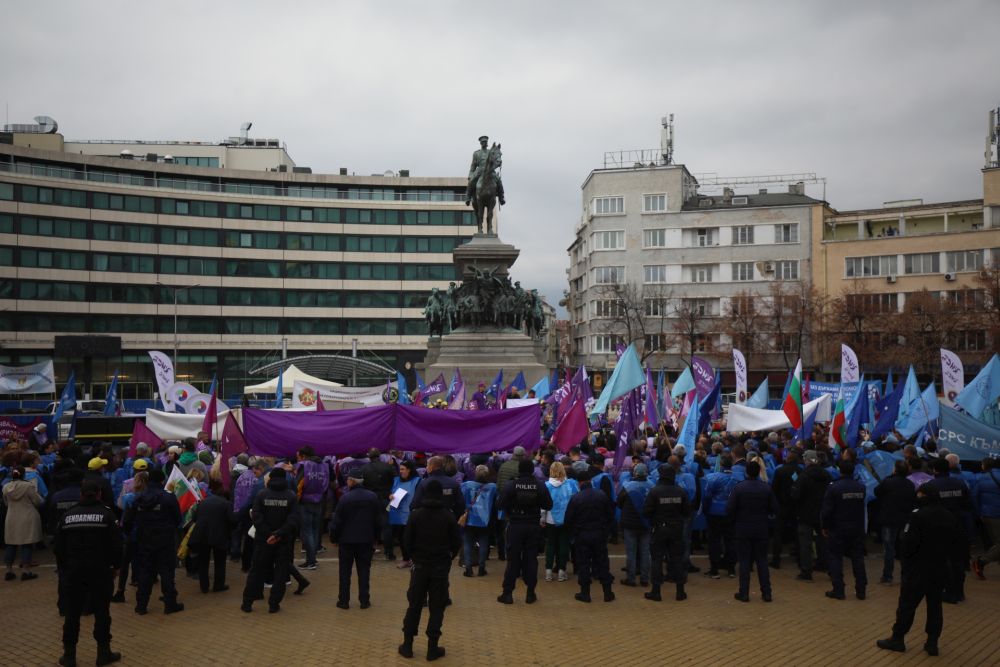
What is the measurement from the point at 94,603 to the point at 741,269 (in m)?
63.1

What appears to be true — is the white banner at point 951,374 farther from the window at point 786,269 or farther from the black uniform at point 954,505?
the window at point 786,269

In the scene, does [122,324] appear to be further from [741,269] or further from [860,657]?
[860,657]

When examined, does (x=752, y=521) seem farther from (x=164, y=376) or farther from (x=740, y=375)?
(x=164, y=376)

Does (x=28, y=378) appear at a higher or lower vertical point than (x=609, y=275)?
lower

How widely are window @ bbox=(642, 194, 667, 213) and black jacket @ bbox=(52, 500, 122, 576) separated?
2473 inches

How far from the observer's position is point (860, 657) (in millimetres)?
9047

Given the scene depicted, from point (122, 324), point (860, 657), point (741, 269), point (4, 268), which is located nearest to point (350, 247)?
point (122, 324)

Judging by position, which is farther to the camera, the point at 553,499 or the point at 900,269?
the point at 900,269

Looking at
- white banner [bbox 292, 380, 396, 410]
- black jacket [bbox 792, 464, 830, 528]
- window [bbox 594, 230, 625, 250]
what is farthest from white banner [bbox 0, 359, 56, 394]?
window [bbox 594, 230, 625, 250]

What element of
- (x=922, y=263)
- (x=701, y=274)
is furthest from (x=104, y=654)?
(x=922, y=263)

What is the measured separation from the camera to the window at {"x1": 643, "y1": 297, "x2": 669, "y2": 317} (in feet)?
222

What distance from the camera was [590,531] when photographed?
11258mm

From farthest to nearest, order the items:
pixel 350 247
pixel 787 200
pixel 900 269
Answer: pixel 350 247
pixel 787 200
pixel 900 269

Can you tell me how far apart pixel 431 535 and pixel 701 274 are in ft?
202
